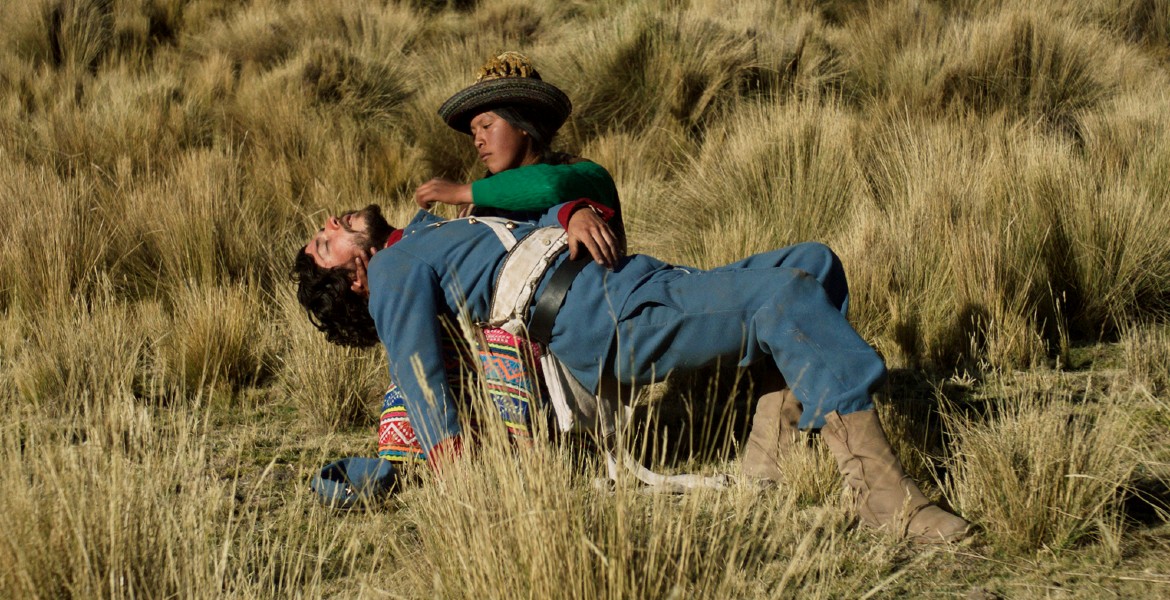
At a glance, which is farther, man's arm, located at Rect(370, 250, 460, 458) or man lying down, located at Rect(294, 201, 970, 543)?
man's arm, located at Rect(370, 250, 460, 458)

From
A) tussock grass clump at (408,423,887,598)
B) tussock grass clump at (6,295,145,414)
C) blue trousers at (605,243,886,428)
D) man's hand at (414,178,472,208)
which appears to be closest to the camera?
tussock grass clump at (408,423,887,598)

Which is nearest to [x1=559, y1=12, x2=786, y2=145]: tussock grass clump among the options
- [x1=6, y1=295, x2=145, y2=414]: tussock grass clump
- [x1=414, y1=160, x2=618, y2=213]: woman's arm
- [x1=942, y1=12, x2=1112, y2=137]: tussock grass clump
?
[x1=942, y1=12, x2=1112, y2=137]: tussock grass clump

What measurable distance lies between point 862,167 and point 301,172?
3793 mm

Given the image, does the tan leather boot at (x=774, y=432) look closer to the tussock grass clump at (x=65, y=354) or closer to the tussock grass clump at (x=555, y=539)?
the tussock grass clump at (x=555, y=539)

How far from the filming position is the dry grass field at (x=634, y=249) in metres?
→ 2.36

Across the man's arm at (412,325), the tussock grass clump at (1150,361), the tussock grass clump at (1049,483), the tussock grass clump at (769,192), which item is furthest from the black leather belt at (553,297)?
the tussock grass clump at (769,192)

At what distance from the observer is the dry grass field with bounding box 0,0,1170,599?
2.36 meters

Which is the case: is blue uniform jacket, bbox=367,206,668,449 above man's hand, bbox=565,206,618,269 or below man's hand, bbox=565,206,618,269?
below

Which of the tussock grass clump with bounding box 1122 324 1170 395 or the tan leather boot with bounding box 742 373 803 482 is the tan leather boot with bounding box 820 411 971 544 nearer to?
the tan leather boot with bounding box 742 373 803 482

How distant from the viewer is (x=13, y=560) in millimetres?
2262

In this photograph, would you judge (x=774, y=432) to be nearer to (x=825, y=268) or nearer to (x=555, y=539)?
(x=825, y=268)

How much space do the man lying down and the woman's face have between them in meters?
0.42

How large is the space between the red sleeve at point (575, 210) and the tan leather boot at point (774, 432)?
72 cm

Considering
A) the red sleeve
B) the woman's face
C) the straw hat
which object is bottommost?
the red sleeve
